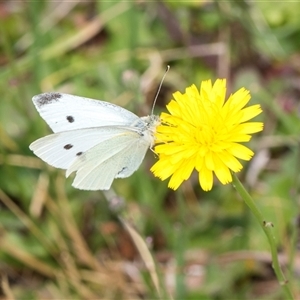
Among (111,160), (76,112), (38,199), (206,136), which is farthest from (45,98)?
(38,199)

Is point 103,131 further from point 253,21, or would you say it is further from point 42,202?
point 253,21

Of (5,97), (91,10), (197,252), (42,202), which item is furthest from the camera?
(91,10)

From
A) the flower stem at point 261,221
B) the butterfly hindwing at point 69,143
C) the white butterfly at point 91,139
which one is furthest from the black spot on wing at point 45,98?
the flower stem at point 261,221

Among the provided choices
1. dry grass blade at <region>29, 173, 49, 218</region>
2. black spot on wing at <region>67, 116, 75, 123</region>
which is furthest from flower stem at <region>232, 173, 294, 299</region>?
dry grass blade at <region>29, 173, 49, 218</region>

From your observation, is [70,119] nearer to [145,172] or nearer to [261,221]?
[261,221]

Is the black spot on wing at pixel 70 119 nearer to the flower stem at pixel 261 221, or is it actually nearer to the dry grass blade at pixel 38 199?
the flower stem at pixel 261 221

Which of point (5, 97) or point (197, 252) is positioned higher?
point (5, 97)

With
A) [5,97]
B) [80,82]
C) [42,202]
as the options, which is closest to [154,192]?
[42,202]

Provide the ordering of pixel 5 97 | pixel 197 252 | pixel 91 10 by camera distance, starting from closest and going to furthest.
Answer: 1. pixel 197 252
2. pixel 5 97
3. pixel 91 10
